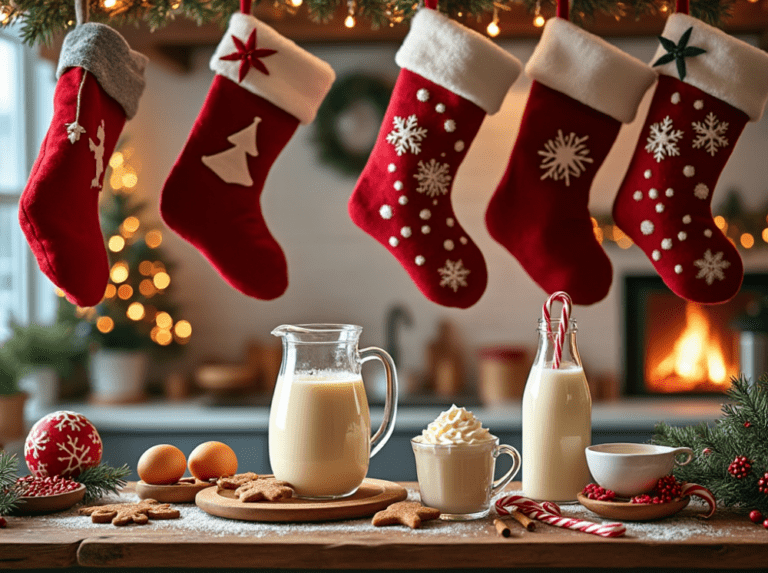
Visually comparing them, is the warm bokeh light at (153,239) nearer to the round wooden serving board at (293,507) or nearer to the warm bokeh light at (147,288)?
the warm bokeh light at (147,288)

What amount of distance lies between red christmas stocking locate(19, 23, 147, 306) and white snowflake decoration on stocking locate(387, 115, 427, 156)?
15.9 inches

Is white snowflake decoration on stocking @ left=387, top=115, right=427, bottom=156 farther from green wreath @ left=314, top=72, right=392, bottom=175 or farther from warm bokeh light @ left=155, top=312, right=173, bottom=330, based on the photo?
warm bokeh light @ left=155, top=312, right=173, bottom=330

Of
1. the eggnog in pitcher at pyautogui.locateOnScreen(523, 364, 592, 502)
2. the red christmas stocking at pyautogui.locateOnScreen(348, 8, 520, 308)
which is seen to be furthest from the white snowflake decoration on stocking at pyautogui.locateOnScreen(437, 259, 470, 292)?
the eggnog in pitcher at pyautogui.locateOnScreen(523, 364, 592, 502)

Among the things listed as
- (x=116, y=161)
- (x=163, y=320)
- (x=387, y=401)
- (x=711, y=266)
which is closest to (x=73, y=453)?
(x=387, y=401)

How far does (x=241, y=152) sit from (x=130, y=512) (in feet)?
1.87

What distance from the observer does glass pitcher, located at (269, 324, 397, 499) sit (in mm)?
1001

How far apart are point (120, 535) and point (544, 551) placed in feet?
1.51

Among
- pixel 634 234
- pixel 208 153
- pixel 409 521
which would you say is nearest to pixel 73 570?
pixel 409 521

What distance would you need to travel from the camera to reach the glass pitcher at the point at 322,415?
1001mm

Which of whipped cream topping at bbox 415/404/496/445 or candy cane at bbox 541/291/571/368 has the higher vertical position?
candy cane at bbox 541/291/571/368

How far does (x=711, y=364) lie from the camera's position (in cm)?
313

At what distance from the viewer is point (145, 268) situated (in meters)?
3.07

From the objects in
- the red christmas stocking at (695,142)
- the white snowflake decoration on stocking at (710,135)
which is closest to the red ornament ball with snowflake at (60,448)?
the red christmas stocking at (695,142)

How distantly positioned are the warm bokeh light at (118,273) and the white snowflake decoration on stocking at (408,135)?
2.03m
